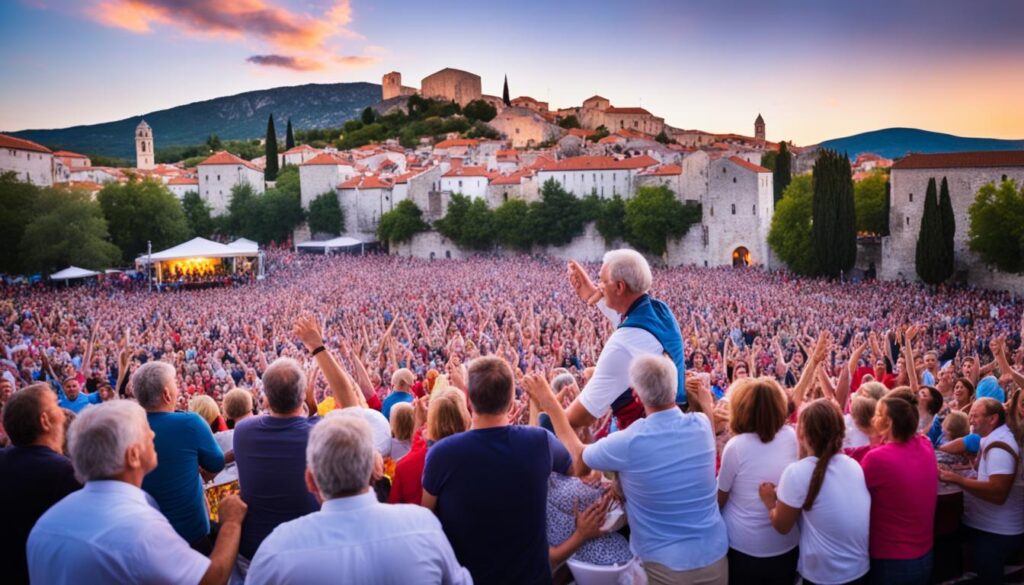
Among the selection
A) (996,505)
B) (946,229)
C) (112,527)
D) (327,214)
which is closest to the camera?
(112,527)

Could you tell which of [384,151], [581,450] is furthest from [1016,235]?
[384,151]

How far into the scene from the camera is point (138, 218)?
149ft

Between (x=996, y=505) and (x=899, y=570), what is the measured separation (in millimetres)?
787

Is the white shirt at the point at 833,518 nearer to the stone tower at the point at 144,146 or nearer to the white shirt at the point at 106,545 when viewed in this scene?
the white shirt at the point at 106,545

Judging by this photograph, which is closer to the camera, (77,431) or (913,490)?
(77,431)

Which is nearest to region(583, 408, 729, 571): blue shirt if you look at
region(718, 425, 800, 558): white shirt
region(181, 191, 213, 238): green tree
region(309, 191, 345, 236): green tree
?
region(718, 425, 800, 558): white shirt

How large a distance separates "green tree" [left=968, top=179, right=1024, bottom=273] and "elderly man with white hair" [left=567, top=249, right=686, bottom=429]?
3035 cm

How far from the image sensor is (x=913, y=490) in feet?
10.4

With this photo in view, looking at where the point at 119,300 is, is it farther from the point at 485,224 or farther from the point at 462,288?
the point at 485,224

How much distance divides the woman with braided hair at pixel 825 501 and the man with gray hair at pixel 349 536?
157 cm

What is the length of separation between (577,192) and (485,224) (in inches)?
295

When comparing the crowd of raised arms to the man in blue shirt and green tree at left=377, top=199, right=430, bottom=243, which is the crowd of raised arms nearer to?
the man in blue shirt

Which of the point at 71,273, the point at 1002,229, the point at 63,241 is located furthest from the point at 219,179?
the point at 1002,229

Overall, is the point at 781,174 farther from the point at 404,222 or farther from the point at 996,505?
the point at 996,505
